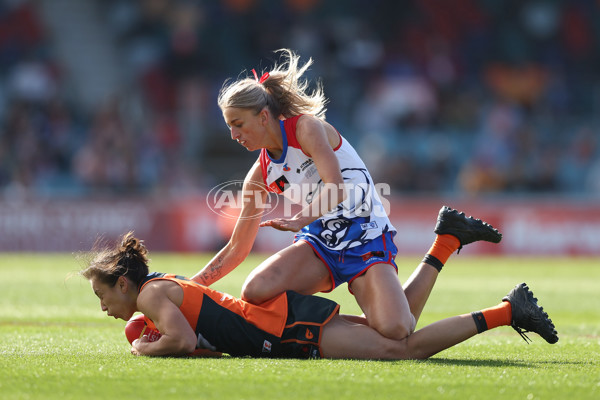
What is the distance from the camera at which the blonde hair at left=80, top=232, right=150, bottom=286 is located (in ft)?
18.1

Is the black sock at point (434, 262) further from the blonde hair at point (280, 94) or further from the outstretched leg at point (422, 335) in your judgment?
the blonde hair at point (280, 94)

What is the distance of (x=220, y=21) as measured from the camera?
2202cm

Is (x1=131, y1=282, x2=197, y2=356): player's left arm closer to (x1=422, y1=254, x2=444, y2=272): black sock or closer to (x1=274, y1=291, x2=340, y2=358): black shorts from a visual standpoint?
(x1=274, y1=291, x2=340, y2=358): black shorts

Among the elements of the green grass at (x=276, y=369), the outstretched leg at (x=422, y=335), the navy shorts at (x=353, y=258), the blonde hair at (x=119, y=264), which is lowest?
the green grass at (x=276, y=369)

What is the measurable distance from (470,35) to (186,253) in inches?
369

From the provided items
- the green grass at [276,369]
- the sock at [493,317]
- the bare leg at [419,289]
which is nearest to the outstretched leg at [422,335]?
the sock at [493,317]

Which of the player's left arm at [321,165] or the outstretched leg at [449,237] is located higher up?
the player's left arm at [321,165]

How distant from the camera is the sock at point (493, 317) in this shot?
18.5 feet

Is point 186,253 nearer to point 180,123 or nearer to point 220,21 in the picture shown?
point 180,123

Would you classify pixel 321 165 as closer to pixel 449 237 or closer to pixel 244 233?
pixel 244 233

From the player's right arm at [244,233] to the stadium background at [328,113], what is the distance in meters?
10.8

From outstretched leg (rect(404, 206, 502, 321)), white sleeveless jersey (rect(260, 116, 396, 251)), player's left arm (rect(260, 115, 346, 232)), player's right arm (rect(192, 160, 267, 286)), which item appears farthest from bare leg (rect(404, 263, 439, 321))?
player's right arm (rect(192, 160, 267, 286))

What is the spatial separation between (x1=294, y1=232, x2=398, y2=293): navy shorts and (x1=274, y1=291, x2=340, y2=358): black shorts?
0.49 metres

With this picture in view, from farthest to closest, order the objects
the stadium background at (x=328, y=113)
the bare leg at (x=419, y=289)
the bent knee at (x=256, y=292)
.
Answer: the stadium background at (x=328, y=113), the bare leg at (x=419, y=289), the bent knee at (x=256, y=292)
